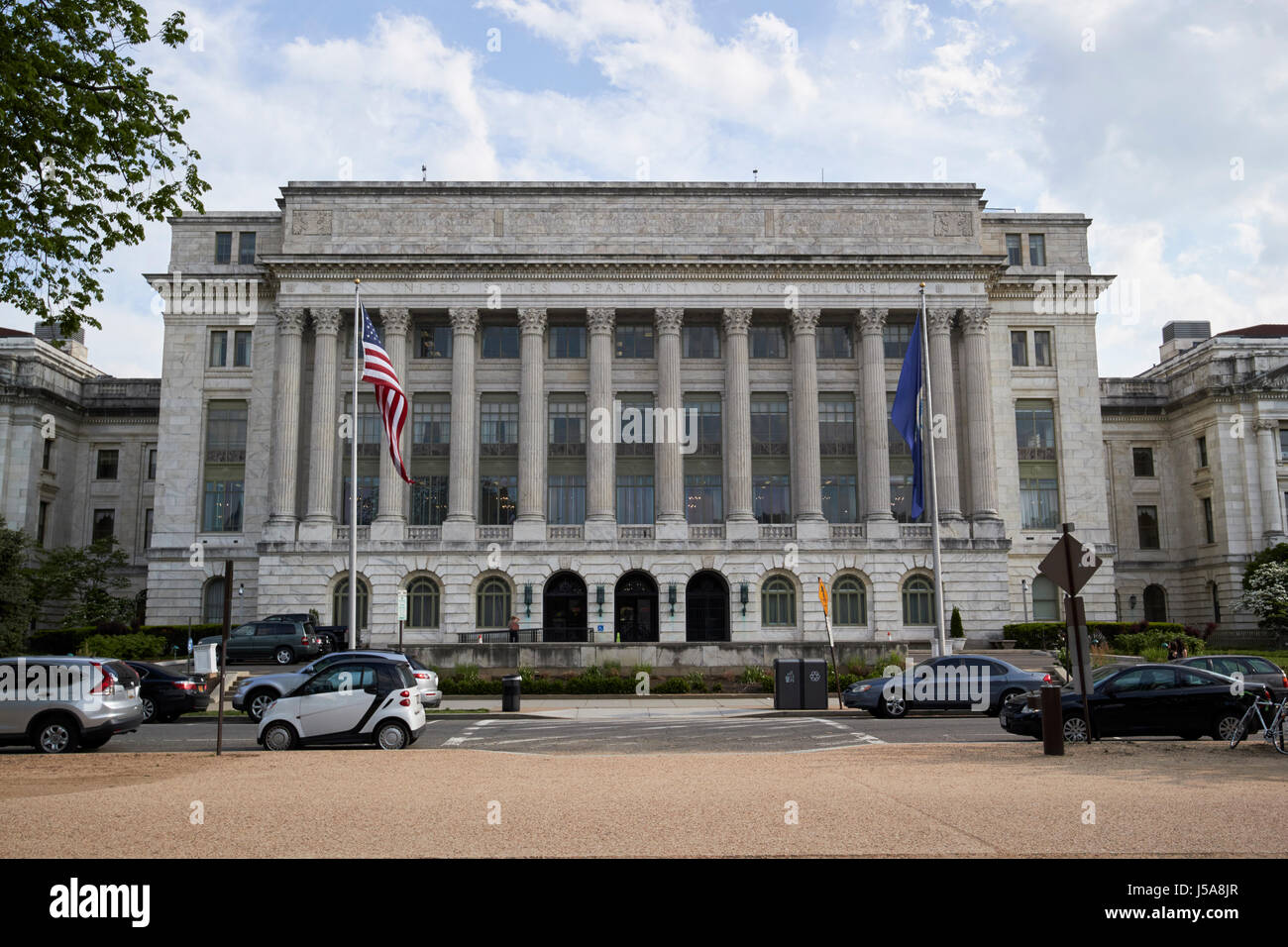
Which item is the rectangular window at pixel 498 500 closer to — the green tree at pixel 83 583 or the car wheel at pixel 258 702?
the green tree at pixel 83 583

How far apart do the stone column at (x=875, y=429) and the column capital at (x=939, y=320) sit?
2507mm

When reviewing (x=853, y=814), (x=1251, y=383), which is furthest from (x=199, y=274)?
(x=1251, y=383)

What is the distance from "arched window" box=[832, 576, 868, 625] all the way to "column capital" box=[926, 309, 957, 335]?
1420 cm

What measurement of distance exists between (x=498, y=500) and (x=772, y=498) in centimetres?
1457

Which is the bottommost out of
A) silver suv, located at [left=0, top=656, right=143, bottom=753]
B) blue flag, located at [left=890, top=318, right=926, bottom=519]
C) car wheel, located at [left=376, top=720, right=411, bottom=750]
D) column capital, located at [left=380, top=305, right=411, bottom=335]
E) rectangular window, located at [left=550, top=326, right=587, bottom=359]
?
car wheel, located at [left=376, top=720, right=411, bottom=750]

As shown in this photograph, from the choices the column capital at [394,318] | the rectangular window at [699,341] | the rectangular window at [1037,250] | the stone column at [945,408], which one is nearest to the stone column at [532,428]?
the column capital at [394,318]

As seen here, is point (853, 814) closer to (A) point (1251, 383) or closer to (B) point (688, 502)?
(B) point (688, 502)

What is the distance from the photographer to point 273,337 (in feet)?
194

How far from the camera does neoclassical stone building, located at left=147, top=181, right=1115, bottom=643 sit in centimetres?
5500

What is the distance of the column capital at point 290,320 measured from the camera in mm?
56625

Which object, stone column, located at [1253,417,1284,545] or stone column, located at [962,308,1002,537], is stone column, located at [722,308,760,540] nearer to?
stone column, located at [962,308,1002,537]

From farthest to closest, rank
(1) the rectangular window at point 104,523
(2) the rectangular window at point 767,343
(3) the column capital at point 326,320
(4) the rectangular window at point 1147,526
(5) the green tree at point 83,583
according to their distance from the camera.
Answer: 1. (4) the rectangular window at point 1147,526
2. (1) the rectangular window at point 104,523
3. (2) the rectangular window at point 767,343
4. (5) the green tree at point 83,583
5. (3) the column capital at point 326,320

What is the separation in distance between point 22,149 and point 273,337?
141ft


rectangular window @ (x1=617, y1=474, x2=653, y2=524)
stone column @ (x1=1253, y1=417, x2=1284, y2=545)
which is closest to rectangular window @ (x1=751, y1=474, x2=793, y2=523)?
rectangular window @ (x1=617, y1=474, x2=653, y2=524)
